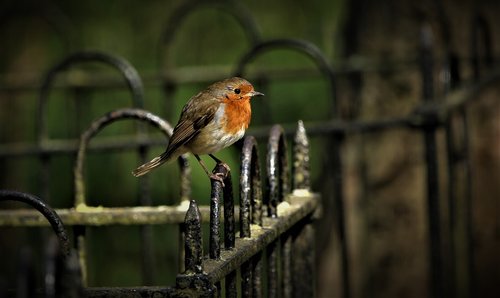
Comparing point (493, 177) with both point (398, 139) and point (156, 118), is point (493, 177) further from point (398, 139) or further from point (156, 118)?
point (156, 118)

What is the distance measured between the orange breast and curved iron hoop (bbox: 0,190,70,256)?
141cm

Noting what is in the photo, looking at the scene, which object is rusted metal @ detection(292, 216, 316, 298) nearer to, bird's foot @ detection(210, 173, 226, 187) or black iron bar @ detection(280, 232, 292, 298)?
black iron bar @ detection(280, 232, 292, 298)

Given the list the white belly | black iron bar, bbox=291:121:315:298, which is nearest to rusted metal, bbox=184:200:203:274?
black iron bar, bbox=291:121:315:298

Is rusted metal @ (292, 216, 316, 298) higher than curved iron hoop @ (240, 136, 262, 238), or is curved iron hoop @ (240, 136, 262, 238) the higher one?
curved iron hoop @ (240, 136, 262, 238)

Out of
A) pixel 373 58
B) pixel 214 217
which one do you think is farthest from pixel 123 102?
pixel 214 217

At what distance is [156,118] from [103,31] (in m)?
6.06

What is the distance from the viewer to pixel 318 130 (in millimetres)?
5641

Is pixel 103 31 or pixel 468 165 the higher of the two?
pixel 103 31

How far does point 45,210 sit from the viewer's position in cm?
278

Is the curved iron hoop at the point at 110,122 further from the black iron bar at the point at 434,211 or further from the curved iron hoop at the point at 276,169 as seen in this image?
the black iron bar at the point at 434,211

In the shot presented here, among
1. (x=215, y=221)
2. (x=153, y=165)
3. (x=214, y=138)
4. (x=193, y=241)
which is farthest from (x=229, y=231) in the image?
(x=153, y=165)

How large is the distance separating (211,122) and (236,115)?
128 millimetres

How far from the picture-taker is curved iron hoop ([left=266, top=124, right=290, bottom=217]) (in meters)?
3.39

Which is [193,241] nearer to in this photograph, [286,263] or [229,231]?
[229,231]
